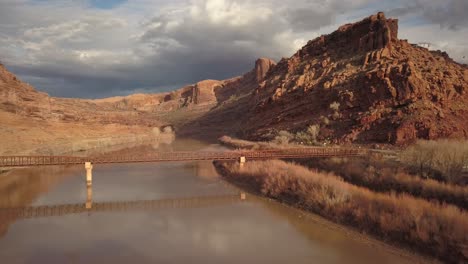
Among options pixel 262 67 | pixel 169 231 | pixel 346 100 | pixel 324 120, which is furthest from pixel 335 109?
pixel 262 67

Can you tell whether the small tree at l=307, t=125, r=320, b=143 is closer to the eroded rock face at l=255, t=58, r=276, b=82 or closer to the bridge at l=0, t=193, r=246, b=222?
the bridge at l=0, t=193, r=246, b=222

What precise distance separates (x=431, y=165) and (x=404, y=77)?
20446 mm

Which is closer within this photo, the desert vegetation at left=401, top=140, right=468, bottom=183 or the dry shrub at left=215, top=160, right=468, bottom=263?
the dry shrub at left=215, top=160, right=468, bottom=263

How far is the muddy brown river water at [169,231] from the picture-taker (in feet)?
42.9

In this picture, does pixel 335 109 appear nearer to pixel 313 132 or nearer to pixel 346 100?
pixel 346 100

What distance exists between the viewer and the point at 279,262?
12609mm

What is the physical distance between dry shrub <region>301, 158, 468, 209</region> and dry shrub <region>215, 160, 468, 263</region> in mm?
1486

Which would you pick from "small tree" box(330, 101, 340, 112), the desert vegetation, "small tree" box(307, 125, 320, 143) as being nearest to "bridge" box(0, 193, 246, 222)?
the desert vegetation

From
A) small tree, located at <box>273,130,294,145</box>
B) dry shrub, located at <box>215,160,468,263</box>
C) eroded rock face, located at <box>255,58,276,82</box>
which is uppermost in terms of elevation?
eroded rock face, located at <box>255,58,276,82</box>

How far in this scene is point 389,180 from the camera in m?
20.0

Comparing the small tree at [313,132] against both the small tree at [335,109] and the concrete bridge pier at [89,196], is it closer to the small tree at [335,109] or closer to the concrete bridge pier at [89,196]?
the small tree at [335,109]

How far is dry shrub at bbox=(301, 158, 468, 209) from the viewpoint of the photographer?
1668 cm

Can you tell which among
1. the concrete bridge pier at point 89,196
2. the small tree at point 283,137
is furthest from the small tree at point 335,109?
the concrete bridge pier at point 89,196

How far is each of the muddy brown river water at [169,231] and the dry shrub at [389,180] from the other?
489cm
